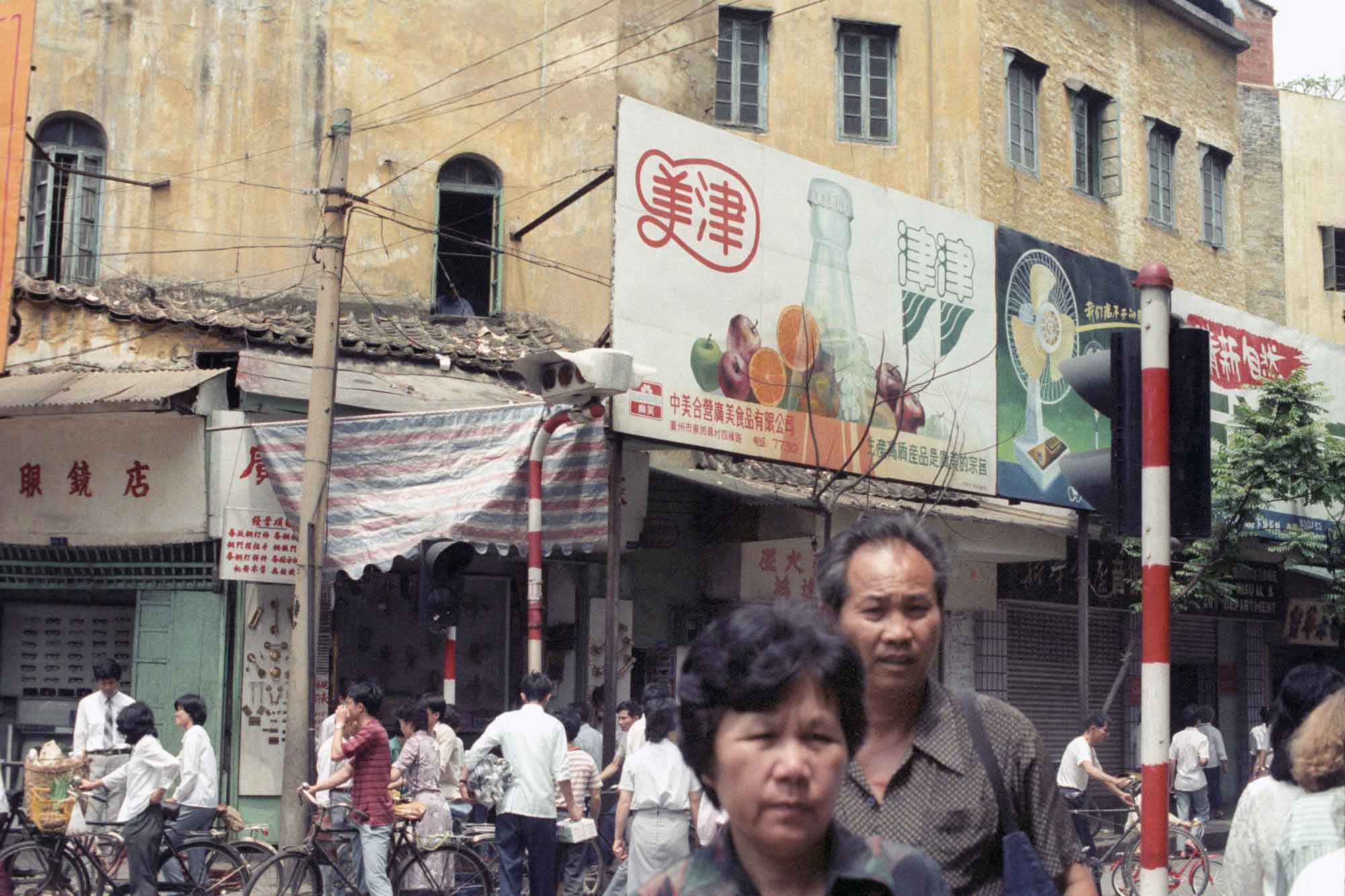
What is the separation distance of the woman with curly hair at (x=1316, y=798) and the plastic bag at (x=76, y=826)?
28.3 feet

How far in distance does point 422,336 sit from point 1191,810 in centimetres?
929

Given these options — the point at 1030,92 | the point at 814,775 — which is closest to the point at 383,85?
the point at 1030,92

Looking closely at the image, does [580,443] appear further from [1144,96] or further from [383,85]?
[1144,96]

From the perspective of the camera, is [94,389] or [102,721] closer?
[102,721]

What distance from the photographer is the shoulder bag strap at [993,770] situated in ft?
10.3

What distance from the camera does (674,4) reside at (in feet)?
60.5

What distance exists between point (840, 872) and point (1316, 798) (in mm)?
2558

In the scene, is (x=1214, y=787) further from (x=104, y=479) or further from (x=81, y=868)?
(x=81, y=868)

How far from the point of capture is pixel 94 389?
561 inches

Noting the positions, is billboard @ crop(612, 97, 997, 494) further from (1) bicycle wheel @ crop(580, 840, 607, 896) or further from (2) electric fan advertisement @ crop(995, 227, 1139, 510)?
(1) bicycle wheel @ crop(580, 840, 607, 896)

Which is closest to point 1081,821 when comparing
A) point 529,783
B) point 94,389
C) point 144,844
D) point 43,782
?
point 529,783

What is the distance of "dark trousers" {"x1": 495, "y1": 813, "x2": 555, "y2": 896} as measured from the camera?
1067 cm

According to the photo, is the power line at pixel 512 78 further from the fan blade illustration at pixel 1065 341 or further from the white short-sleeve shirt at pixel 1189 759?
the white short-sleeve shirt at pixel 1189 759

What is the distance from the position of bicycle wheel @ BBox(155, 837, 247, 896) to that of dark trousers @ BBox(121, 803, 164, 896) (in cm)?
9
